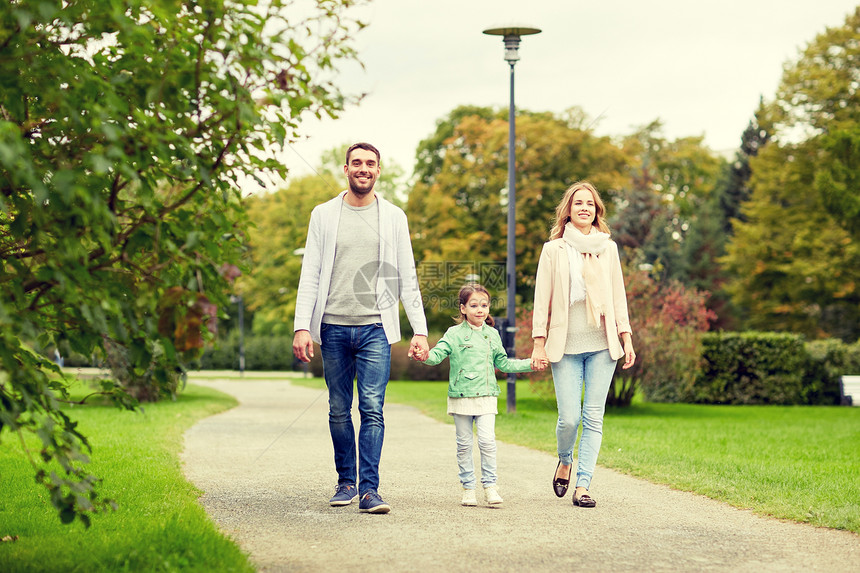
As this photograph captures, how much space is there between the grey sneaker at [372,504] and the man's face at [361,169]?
76.3 inches

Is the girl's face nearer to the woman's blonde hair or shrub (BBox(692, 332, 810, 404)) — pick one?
the woman's blonde hair

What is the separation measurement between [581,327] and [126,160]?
12.1ft

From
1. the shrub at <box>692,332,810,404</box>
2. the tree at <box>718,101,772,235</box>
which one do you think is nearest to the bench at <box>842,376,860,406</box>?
the shrub at <box>692,332,810,404</box>

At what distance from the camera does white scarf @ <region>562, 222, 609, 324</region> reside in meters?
6.42

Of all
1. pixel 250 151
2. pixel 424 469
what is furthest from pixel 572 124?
pixel 250 151

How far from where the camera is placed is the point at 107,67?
4086 millimetres

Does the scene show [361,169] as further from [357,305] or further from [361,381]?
[361,381]

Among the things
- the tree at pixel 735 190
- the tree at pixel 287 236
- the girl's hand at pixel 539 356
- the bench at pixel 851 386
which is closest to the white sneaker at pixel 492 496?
the girl's hand at pixel 539 356

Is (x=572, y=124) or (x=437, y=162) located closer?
(x=572, y=124)

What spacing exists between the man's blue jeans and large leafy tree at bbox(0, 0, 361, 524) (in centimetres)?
200

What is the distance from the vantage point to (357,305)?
6160 millimetres

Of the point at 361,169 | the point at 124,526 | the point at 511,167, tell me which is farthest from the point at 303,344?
the point at 511,167

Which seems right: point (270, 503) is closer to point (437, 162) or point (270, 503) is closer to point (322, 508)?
point (322, 508)

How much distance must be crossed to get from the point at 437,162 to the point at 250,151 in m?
36.0
